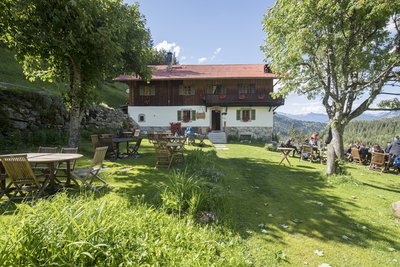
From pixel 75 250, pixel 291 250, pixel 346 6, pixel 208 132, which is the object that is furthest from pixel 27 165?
pixel 208 132

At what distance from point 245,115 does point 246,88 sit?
296cm

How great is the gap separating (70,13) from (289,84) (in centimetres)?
944

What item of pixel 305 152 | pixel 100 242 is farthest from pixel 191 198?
pixel 305 152

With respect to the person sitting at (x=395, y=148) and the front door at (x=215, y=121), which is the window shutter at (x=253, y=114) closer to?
the front door at (x=215, y=121)

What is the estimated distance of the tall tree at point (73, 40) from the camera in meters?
7.34

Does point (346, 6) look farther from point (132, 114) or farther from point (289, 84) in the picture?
point (132, 114)

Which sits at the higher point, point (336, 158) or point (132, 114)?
point (132, 114)

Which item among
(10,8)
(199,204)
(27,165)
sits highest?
(10,8)

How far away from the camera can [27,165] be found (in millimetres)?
4711

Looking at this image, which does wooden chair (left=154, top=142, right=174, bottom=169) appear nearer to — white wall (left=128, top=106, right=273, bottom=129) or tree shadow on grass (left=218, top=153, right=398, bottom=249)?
tree shadow on grass (left=218, top=153, right=398, bottom=249)

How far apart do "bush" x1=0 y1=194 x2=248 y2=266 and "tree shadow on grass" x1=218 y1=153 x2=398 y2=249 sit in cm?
123

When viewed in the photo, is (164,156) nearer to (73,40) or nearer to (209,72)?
(73,40)

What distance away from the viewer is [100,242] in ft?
8.97

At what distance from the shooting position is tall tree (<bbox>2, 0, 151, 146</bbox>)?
24.1 feet
